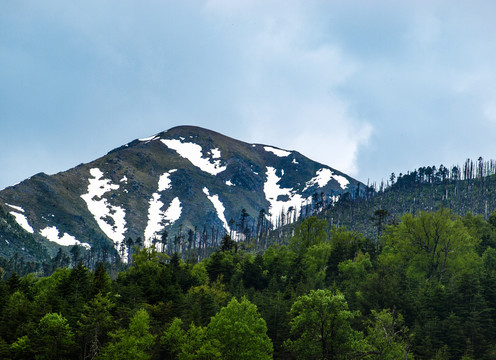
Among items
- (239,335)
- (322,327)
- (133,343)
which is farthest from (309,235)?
(133,343)

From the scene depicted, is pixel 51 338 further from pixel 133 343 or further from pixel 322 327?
pixel 322 327

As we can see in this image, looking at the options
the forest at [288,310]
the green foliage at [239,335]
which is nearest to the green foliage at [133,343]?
the forest at [288,310]

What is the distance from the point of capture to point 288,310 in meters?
69.8

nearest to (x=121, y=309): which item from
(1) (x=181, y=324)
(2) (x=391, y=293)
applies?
(1) (x=181, y=324)

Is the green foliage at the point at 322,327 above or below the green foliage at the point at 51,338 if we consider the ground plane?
above

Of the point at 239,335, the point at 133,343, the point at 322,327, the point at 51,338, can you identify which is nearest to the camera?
the point at 322,327

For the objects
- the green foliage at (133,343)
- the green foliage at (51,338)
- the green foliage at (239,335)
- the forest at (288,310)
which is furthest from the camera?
the green foliage at (51,338)

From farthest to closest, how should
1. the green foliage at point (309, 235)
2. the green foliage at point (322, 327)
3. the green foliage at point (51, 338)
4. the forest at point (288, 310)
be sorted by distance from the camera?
1. the green foliage at point (309, 235)
2. the green foliage at point (51, 338)
3. the forest at point (288, 310)
4. the green foliage at point (322, 327)

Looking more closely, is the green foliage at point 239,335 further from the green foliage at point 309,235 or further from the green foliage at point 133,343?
the green foliage at point 309,235

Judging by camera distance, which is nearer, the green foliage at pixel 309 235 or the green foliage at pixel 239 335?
the green foliage at pixel 239 335

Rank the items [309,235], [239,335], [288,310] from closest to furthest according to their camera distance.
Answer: [239,335]
[288,310]
[309,235]

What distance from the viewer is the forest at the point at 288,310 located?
5522cm

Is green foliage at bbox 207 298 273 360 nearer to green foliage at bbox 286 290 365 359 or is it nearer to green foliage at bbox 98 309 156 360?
green foliage at bbox 286 290 365 359

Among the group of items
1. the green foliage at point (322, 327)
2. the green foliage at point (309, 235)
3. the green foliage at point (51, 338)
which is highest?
the green foliage at point (309, 235)
